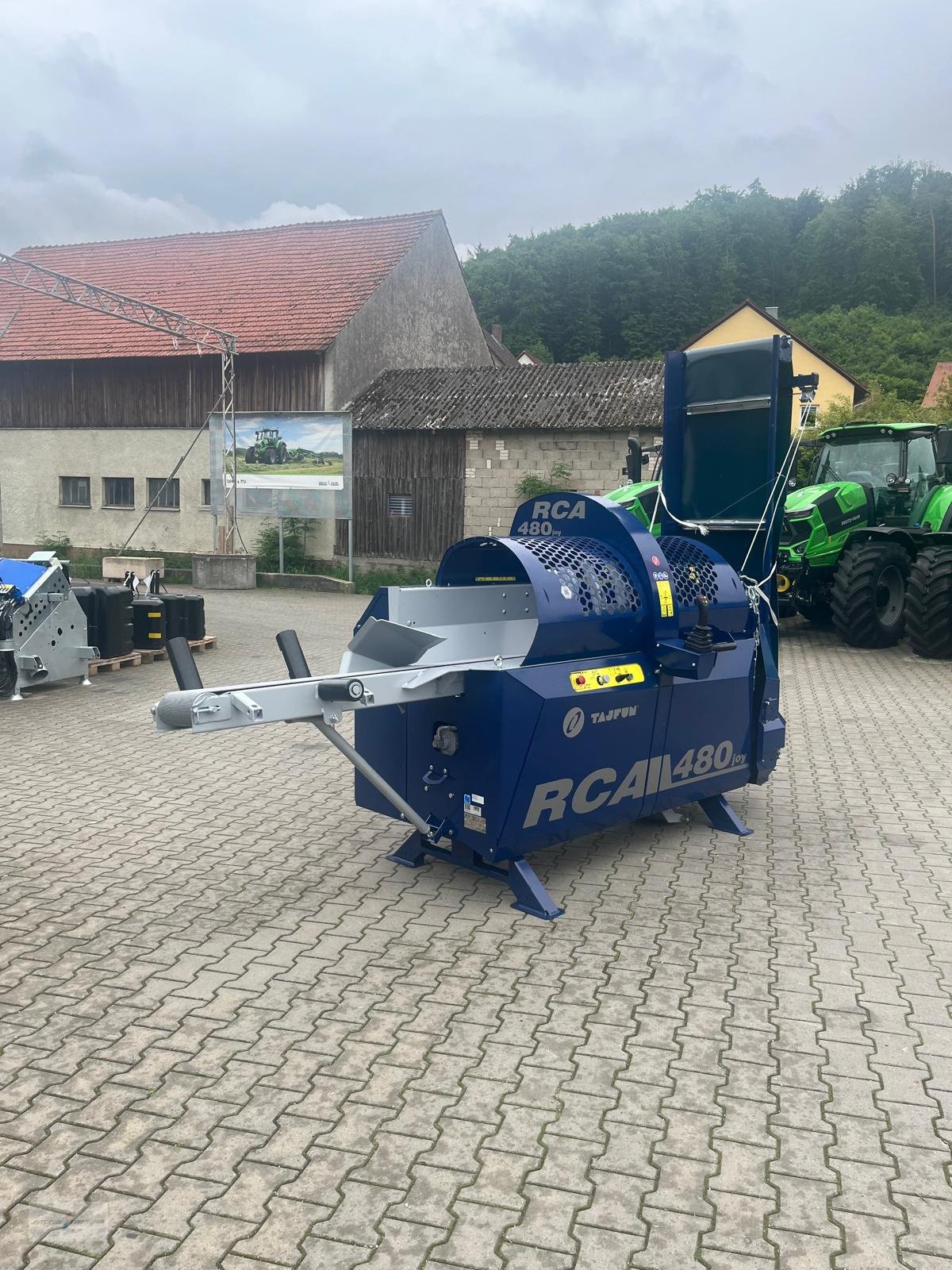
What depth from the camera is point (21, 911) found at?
4.83 metres

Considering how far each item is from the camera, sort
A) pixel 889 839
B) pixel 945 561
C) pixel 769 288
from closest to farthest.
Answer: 1. pixel 889 839
2. pixel 945 561
3. pixel 769 288

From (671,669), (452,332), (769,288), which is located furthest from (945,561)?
(769,288)

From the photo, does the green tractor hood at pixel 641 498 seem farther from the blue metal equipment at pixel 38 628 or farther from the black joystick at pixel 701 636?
the black joystick at pixel 701 636

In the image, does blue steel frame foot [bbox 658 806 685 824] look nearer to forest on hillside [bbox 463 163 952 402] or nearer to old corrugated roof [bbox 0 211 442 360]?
old corrugated roof [bbox 0 211 442 360]

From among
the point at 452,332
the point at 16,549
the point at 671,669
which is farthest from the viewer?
the point at 452,332

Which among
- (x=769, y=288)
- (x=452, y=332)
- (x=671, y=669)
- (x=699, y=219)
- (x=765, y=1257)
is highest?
(x=699, y=219)

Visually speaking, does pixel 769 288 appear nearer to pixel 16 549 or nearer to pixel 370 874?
pixel 16 549

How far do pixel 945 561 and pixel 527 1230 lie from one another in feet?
37.8

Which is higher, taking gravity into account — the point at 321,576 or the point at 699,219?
the point at 699,219

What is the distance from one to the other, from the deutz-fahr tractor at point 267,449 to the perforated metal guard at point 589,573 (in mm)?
17380

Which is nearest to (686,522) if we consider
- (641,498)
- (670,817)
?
(670,817)

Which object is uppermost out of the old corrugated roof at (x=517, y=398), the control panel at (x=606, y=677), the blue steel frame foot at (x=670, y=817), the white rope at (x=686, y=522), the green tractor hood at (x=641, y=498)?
the old corrugated roof at (x=517, y=398)

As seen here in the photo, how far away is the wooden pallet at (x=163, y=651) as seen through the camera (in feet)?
38.7

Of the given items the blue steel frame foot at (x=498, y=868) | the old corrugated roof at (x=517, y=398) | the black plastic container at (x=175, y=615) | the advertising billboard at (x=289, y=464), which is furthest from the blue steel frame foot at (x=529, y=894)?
the advertising billboard at (x=289, y=464)
